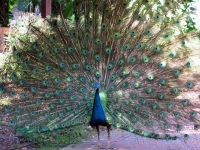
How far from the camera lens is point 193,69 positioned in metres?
5.38

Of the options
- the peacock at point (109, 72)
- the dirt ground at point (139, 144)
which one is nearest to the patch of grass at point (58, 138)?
the dirt ground at point (139, 144)

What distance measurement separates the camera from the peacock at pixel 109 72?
5.37 m

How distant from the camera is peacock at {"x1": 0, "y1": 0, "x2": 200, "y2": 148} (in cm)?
537

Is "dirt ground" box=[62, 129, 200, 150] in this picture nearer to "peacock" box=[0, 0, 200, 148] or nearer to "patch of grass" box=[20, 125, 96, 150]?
"patch of grass" box=[20, 125, 96, 150]

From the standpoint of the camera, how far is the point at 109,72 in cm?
554

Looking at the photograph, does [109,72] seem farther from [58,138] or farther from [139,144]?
[58,138]

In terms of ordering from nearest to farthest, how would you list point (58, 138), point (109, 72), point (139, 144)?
1. point (109, 72)
2. point (139, 144)
3. point (58, 138)

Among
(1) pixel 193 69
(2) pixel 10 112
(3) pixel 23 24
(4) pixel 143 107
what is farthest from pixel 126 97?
(3) pixel 23 24

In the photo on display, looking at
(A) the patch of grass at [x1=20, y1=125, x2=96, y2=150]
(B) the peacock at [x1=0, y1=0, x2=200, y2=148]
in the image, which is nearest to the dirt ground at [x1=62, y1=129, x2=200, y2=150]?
(A) the patch of grass at [x1=20, y1=125, x2=96, y2=150]

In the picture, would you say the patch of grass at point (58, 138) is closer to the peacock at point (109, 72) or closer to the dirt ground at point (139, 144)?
the dirt ground at point (139, 144)

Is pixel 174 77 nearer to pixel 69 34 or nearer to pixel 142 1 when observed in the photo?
pixel 142 1

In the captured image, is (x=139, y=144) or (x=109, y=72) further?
(x=139, y=144)

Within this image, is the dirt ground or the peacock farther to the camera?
the dirt ground

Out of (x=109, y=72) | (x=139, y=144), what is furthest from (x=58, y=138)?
(x=109, y=72)
